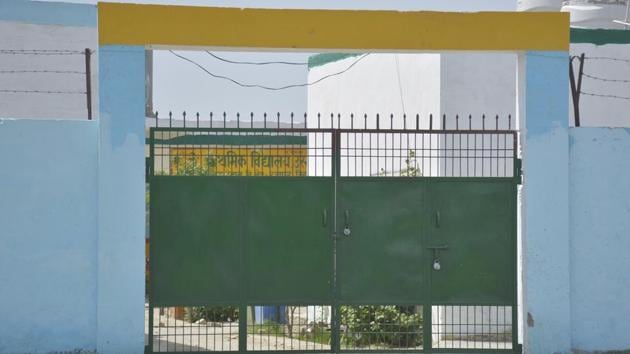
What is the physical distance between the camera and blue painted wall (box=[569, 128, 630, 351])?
8.98 metres

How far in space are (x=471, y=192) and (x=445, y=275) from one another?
862mm

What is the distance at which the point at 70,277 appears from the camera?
8.62m

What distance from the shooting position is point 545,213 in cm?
888

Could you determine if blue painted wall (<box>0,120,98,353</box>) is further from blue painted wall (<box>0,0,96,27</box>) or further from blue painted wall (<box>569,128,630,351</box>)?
blue painted wall (<box>0,0,96,27</box>)

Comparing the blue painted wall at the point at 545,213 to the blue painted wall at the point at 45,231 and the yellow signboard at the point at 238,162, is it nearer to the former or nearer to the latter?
the yellow signboard at the point at 238,162

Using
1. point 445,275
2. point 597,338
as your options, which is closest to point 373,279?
point 445,275

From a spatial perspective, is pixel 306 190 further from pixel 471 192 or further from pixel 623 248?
pixel 623 248

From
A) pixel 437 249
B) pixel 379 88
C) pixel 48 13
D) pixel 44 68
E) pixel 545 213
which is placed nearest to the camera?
pixel 545 213

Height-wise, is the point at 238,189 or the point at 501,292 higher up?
the point at 238,189

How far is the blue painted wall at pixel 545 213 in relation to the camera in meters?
8.87

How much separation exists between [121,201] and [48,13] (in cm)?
846

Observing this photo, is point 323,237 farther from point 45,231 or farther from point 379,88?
point 379,88

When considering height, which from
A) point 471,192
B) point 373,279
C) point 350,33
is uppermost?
point 350,33

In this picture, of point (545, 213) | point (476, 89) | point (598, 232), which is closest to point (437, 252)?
point (545, 213)
